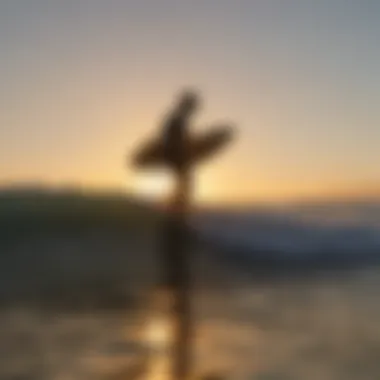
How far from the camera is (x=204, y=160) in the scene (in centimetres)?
79

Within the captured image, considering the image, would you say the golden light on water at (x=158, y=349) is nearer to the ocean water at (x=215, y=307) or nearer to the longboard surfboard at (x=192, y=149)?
the ocean water at (x=215, y=307)

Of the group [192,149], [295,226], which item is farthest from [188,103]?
[295,226]

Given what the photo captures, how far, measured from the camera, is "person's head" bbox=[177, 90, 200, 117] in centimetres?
79

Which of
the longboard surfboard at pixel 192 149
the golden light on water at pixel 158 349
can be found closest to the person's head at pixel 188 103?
the longboard surfboard at pixel 192 149

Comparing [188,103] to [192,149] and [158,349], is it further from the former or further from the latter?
[158,349]

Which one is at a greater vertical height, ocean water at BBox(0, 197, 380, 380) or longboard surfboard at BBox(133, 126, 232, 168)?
longboard surfboard at BBox(133, 126, 232, 168)

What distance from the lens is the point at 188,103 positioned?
79 cm

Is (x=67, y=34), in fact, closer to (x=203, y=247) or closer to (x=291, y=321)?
(x=203, y=247)

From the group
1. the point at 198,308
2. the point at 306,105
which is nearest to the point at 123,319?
the point at 198,308

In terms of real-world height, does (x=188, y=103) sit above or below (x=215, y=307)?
above

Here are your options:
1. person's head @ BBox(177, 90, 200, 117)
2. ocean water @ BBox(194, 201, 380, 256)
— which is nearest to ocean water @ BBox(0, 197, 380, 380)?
ocean water @ BBox(194, 201, 380, 256)

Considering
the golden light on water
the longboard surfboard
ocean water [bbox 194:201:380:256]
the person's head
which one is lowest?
the golden light on water

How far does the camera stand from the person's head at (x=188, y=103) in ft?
2.59

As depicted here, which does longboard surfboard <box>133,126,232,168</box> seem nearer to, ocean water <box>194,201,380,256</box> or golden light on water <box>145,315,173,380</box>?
ocean water <box>194,201,380,256</box>
